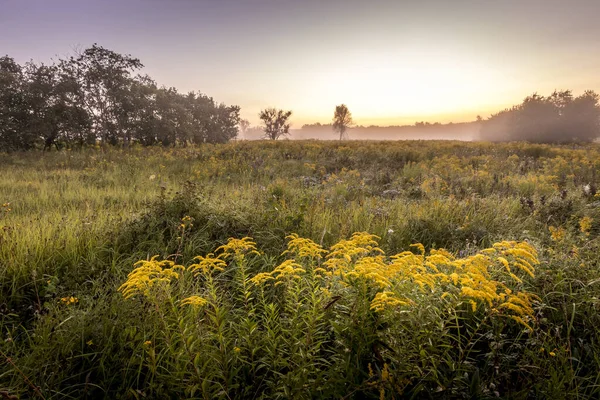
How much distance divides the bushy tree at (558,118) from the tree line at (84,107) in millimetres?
55177

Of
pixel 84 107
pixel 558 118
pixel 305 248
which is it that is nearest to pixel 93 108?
pixel 84 107

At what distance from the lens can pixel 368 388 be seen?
64.5 inches

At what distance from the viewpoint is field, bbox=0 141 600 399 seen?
1.74m

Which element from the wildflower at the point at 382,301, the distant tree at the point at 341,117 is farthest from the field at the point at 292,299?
the distant tree at the point at 341,117

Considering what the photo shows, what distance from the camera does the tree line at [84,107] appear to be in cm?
1927

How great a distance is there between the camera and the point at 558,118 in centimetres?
4788

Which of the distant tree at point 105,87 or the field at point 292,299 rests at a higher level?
the distant tree at point 105,87

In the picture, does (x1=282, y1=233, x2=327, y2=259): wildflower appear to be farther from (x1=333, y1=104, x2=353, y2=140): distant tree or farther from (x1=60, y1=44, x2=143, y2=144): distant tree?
(x1=333, y1=104, x2=353, y2=140): distant tree

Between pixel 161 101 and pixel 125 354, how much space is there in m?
33.9

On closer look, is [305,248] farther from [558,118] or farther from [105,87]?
[558,118]

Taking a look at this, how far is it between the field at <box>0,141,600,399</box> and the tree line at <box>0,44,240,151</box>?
16.7 metres

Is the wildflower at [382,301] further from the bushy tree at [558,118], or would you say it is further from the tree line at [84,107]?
the bushy tree at [558,118]

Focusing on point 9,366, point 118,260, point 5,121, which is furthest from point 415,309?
point 5,121

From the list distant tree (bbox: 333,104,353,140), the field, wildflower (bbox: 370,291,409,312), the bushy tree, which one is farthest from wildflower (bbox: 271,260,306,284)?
distant tree (bbox: 333,104,353,140)
